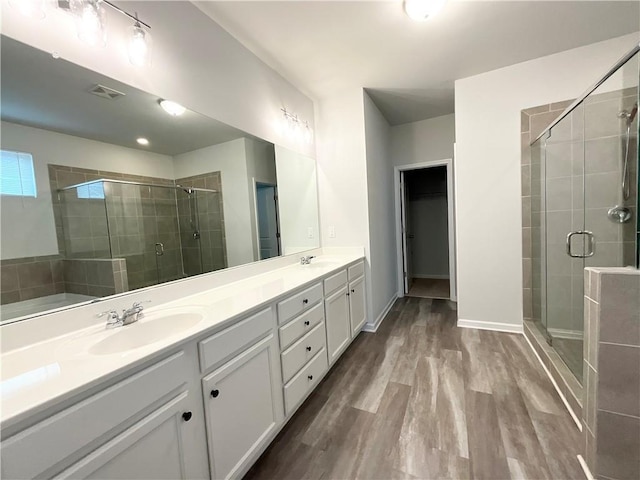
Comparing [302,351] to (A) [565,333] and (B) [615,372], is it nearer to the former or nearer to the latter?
(B) [615,372]

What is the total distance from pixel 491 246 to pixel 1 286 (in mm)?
3492

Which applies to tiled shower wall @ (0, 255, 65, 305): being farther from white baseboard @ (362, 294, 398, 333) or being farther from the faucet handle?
white baseboard @ (362, 294, 398, 333)

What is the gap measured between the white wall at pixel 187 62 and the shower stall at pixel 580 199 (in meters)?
2.32

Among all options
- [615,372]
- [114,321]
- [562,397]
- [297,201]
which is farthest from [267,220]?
[562,397]

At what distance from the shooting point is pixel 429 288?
4555 mm

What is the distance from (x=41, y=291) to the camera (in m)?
1.07

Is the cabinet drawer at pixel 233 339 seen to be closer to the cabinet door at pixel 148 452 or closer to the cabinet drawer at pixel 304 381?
the cabinet door at pixel 148 452

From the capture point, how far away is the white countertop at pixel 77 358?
658 mm

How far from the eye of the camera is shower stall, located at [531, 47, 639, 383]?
191 cm

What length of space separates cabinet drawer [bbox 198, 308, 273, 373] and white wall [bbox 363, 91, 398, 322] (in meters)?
1.80

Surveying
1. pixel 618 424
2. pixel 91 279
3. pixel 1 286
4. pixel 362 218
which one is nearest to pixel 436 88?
pixel 362 218

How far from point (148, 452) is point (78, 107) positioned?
4.76 feet

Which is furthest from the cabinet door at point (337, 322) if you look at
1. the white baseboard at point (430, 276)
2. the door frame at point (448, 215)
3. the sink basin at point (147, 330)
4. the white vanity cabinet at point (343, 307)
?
the white baseboard at point (430, 276)

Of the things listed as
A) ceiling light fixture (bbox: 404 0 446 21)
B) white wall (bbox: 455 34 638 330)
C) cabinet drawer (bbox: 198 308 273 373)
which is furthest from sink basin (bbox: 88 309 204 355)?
white wall (bbox: 455 34 638 330)
